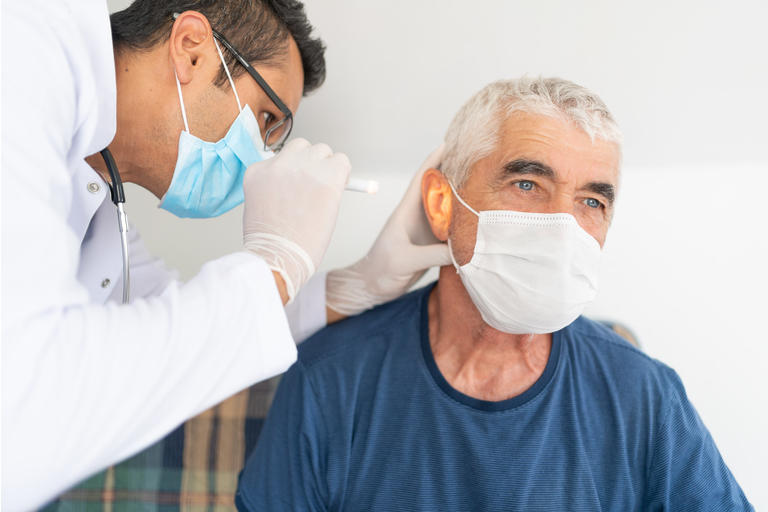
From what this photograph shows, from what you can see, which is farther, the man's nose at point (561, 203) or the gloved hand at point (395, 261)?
the gloved hand at point (395, 261)

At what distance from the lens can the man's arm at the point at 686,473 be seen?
4.09 ft

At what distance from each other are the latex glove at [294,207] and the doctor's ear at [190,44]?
0.30 meters

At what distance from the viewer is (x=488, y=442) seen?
131 cm

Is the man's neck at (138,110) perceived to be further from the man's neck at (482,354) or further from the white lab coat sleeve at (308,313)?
the man's neck at (482,354)

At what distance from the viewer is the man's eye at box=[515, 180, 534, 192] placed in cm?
131

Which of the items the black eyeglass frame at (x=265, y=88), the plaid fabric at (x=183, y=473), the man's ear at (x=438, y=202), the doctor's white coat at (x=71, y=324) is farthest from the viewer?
the plaid fabric at (x=183, y=473)

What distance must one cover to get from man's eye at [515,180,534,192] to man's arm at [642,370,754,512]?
1.91 ft

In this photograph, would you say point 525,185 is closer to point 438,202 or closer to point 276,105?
point 438,202

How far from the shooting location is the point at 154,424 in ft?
2.76

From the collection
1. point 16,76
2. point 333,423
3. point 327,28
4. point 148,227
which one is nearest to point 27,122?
point 16,76

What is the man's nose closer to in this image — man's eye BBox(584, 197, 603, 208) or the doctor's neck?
man's eye BBox(584, 197, 603, 208)

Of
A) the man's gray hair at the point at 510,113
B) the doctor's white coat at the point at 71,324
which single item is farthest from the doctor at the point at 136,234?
the man's gray hair at the point at 510,113

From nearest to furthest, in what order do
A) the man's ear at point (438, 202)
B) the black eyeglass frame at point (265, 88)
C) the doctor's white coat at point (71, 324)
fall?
the doctor's white coat at point (71, 324), the black eyeglass frame at point (265, 88), the man's ear at point (438, 202)

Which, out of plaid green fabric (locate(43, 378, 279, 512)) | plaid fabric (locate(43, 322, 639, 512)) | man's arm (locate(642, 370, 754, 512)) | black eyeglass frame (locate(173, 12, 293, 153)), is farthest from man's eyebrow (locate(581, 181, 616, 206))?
plaid green fabric (locate(43, 378, 279, 512))
